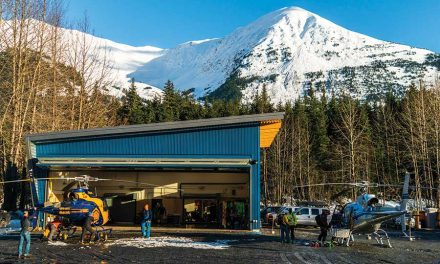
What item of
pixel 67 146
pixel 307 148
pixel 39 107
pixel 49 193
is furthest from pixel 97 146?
pixel 307 148

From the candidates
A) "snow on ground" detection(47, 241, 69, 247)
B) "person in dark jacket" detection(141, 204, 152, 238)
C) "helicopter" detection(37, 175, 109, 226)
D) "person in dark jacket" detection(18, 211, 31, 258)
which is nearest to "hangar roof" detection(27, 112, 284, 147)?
"helicopter" detection(37, 175, 109, 226)

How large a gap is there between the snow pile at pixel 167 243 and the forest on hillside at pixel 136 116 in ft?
45.3

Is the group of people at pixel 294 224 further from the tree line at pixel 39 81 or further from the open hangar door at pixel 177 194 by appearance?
the tree line at pixel 39 81

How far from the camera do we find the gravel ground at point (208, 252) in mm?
14427

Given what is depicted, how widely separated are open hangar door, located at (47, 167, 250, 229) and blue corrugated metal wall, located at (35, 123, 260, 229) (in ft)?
15.8

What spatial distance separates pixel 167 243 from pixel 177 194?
11.6 m

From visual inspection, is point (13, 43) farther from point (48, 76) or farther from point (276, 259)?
point (276, 259)

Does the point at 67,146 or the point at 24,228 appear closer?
the point at 24,228

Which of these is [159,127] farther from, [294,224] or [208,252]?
[208,252]

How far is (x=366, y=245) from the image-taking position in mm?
20359

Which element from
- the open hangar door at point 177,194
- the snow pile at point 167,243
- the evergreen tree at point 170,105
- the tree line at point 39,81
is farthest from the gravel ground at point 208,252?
the evergreen tree at point 170,105

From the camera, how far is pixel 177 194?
30.5m

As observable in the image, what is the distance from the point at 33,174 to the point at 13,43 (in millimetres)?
10778

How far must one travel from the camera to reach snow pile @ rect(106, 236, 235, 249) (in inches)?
707
